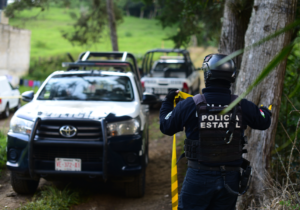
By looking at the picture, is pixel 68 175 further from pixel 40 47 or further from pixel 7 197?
pixel 40 47

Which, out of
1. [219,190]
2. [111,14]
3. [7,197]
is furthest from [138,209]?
[111,14]

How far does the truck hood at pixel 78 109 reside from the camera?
14.9 ft

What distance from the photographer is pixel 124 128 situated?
4.61m

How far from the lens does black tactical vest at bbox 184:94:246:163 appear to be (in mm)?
2578

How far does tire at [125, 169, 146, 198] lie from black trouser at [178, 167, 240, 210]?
85.6 inches

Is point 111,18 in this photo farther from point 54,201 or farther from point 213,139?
point 213,139

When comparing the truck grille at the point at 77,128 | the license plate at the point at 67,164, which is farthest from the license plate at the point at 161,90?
the license plate at the point at 67,164

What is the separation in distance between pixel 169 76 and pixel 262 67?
989cm

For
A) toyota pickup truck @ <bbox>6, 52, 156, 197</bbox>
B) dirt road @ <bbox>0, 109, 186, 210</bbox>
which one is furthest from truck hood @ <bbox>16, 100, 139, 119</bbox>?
dirt road @ <bbox>0, 109, 186, 210</bbox>

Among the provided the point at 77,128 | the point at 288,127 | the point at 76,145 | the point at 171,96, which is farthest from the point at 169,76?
the point at 171,96

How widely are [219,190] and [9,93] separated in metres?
12.1

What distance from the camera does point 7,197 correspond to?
4.80m

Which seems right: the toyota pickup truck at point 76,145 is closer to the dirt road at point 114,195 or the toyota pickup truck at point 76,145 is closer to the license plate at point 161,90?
the dirt road at point 114,195

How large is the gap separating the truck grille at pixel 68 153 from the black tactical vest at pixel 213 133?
2.05 metres
